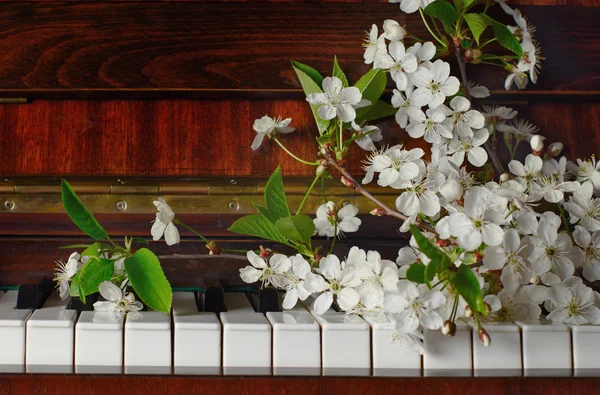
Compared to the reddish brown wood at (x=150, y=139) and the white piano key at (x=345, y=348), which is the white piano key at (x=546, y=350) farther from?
the reddish brown wood at (x=150, y=139)

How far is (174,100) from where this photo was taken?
3.62 feet

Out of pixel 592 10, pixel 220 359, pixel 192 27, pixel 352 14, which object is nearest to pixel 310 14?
pixel 352 14

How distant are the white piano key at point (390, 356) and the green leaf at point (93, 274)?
35 cm

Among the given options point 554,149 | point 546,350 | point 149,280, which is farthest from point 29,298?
point 554,149

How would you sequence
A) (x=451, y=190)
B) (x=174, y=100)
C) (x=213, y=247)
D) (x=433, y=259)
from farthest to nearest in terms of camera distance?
(x=174, y=100)
(x=213, y=247)
(x=451, y=190)
(x=433, y=259)

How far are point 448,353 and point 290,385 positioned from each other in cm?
19

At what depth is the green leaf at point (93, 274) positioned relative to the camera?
3.00 feet

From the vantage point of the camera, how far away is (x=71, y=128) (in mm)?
1082

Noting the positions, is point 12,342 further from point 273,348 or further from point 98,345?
point 273,348

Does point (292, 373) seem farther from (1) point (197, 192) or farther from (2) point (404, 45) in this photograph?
(2) point (404, 45)

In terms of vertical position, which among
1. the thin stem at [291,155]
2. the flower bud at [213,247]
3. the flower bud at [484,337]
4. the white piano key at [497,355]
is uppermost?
the thin stem at [291,155]

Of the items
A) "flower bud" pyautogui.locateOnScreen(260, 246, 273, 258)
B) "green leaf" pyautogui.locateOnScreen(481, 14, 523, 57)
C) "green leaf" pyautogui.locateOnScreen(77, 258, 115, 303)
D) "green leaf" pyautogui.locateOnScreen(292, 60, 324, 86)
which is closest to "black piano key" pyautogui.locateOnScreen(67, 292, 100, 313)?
"green leaf" pyautogui.locateOnScreen(77, 258, 115, 303)

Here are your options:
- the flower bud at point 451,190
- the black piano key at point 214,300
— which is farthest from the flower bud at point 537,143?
the black piano key at point 214,300

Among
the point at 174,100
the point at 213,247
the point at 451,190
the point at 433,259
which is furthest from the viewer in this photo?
the point at 174,100
